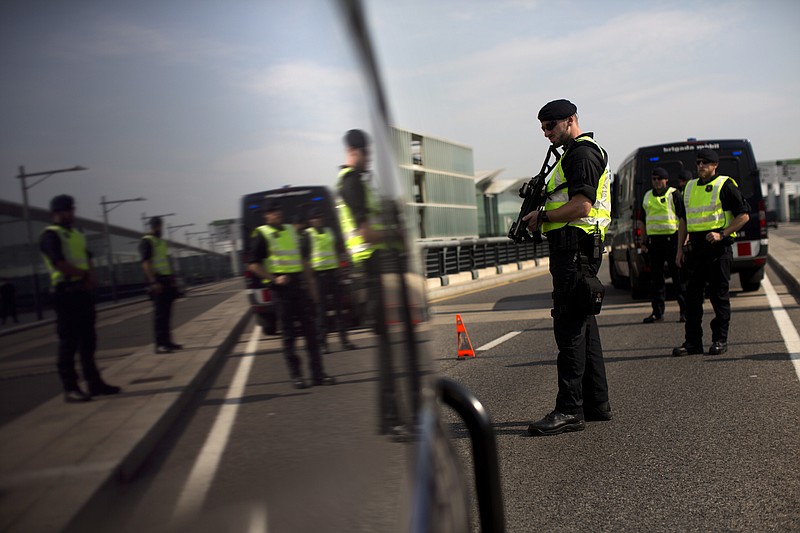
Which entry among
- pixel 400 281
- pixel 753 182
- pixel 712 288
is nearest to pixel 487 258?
pixel 753 182

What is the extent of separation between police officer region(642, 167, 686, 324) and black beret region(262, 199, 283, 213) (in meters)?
9.58

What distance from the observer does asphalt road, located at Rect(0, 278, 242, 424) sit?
67 centimetres

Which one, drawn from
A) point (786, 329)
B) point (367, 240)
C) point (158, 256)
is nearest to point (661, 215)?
point (786, 329)

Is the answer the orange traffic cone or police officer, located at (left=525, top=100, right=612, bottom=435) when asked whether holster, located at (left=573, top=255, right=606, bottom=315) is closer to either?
police officer, located at (left=525, top=100, right=612, bottom=435)

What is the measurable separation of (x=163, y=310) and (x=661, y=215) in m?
9.95

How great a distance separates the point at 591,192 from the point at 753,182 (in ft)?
29.9

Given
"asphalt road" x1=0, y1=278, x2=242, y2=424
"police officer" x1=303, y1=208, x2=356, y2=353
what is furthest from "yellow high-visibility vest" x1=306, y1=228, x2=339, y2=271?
"asphalt road" x1=0, y1=278, x2=242, y2=424

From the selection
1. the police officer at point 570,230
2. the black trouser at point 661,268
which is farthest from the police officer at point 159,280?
the black trouser at point 661,268

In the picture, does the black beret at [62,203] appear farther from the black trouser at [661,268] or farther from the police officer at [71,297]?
the black trouser at [661,268]

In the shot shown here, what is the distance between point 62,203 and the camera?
0.73 m

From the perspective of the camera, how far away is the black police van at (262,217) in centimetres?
91

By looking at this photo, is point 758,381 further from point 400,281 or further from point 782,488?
point 400,281

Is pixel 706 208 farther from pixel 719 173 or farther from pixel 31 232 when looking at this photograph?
pixel 31 232

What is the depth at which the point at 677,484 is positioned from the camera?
387 centimetres
